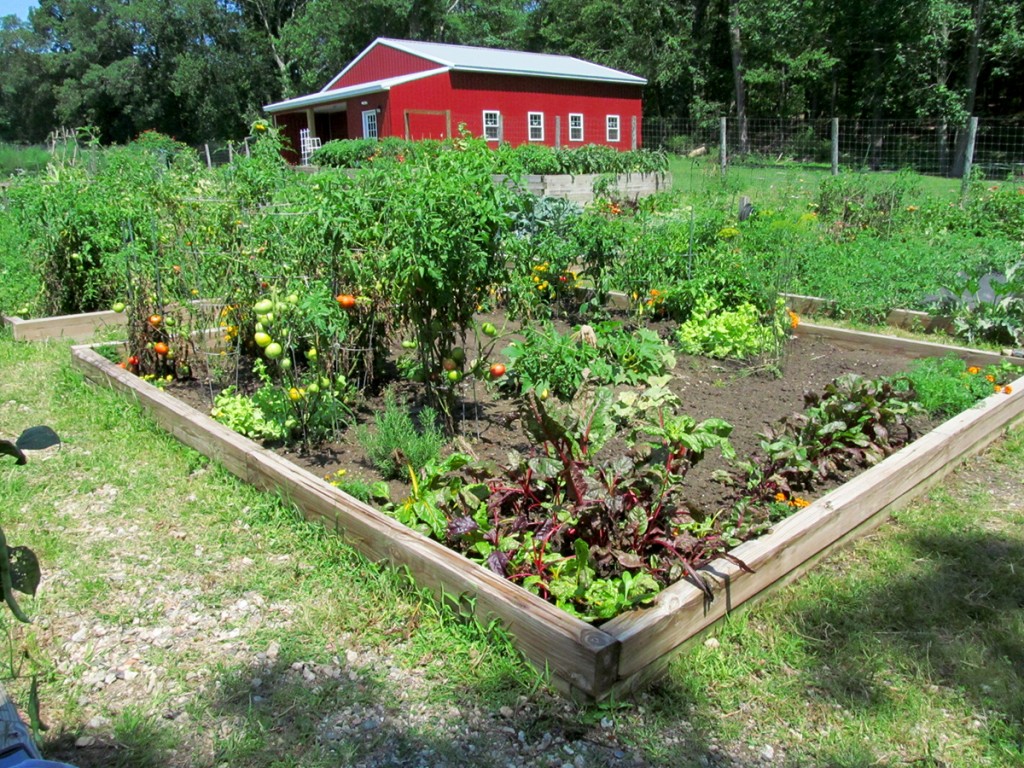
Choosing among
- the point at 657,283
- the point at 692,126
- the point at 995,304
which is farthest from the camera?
the point at 692,126

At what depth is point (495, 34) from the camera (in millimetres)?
44219

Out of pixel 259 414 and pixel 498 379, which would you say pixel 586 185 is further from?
pixel 259 414

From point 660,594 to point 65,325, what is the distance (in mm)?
6297

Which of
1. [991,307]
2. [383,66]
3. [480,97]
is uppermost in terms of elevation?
[383,66]

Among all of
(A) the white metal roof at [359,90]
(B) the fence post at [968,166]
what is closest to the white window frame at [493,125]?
→ (A) the white metal roof at [359,90]

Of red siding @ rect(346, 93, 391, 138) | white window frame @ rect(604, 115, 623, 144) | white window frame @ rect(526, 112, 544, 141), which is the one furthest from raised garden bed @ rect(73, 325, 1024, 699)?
white window frame @ rect(604, 115, 623, 144)

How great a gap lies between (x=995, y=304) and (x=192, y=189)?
19.0ft

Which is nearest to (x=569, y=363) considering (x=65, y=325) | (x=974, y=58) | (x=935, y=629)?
(x=935, y=629)

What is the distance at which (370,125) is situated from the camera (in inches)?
1063

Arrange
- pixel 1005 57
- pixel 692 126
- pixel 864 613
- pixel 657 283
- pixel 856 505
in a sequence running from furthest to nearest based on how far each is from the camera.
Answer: pixel 692 126, pixel 1005 57, pixel 657 283, pixel 856 505, pixel 864 613

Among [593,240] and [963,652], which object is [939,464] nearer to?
[963,652]

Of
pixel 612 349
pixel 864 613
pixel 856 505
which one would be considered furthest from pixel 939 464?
pixel 612 349

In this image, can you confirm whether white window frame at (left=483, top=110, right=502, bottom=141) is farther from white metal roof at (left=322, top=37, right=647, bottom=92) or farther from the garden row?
the garden row

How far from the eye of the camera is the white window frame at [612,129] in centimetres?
3006
